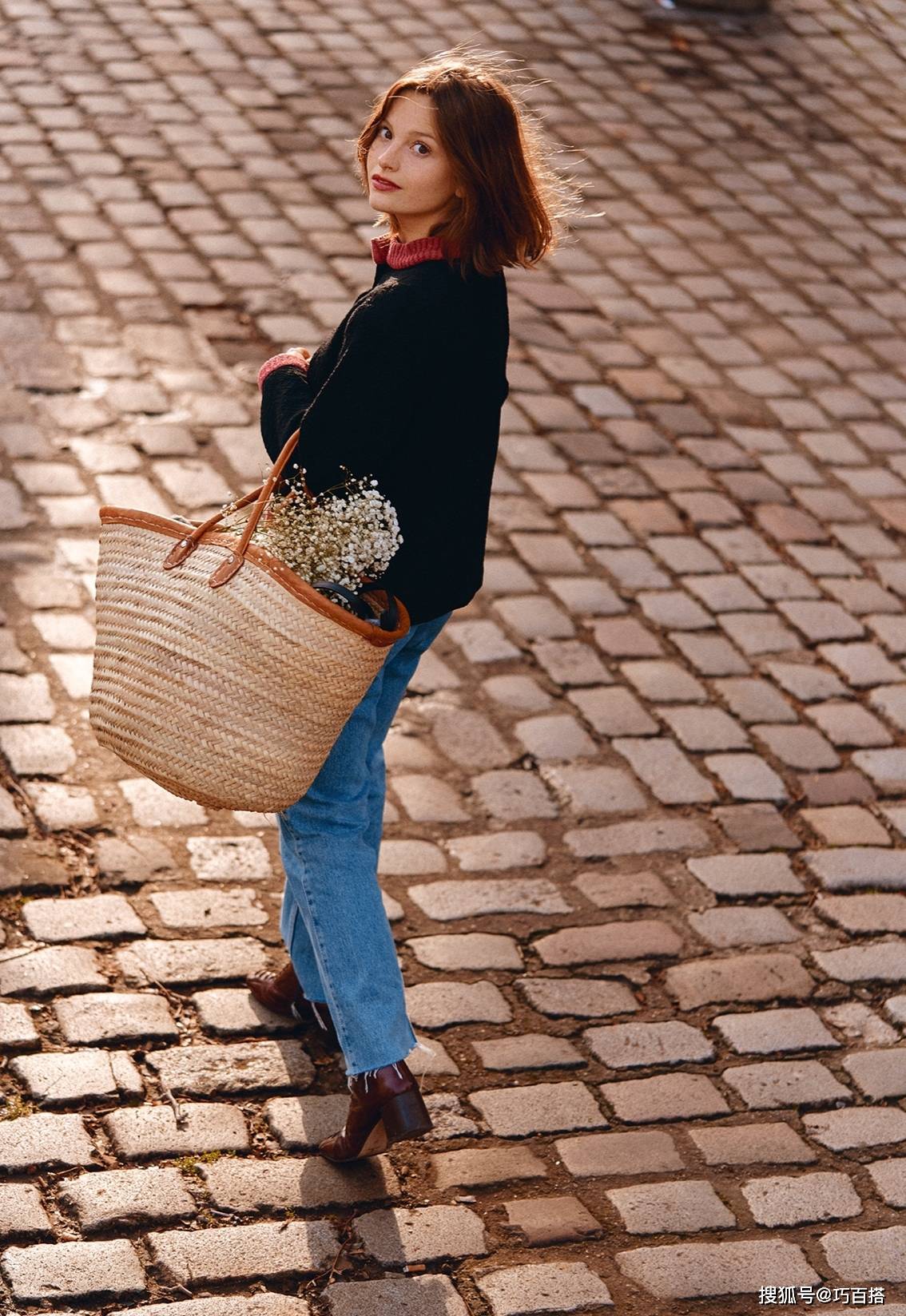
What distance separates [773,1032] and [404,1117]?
100 cm

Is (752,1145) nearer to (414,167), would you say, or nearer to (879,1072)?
(879,1072)

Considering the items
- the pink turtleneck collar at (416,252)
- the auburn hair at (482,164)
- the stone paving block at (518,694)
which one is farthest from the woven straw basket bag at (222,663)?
the stone paving block at (518,694)

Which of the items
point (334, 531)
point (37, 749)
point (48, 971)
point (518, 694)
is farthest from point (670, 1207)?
point (37, 749)

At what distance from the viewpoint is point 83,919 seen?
142 inches

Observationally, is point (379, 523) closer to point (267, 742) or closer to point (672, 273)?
point (267, 742)

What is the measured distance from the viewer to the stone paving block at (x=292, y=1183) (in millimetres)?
3004

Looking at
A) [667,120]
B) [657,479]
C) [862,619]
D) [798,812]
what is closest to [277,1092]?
[798,812]

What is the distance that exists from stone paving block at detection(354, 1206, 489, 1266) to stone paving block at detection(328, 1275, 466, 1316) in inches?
2.1

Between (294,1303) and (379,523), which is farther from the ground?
(379,523)

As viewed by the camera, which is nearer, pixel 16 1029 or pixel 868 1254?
pixel 868 1254

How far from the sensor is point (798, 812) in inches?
173

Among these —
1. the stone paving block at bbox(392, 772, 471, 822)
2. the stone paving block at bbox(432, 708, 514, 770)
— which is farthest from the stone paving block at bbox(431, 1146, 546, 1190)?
the stone paving block at bbox(432, 708, 514, 770)

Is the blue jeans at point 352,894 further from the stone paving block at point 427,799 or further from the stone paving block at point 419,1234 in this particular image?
the stone paving block at point 427,799

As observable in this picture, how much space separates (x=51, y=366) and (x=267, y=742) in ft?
11.4
